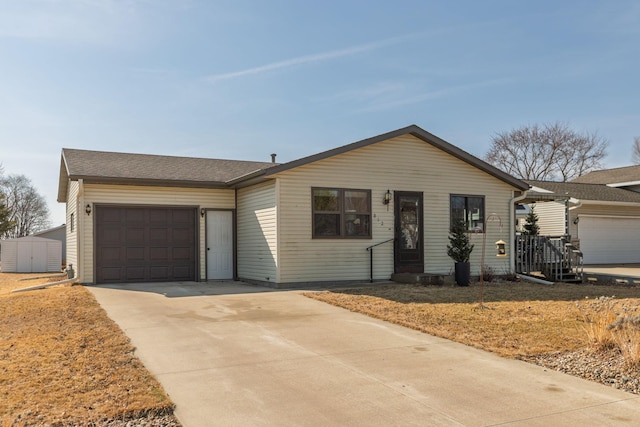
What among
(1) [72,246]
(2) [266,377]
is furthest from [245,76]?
(2) [266,377]

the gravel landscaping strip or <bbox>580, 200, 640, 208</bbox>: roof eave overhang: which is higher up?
<bbox>580, 200, 640, 208</bbox>: roof eave overhang

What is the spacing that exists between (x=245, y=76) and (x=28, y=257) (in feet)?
52.0

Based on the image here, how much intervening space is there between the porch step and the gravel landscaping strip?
7126 mm

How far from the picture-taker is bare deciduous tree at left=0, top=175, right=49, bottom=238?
168 ft

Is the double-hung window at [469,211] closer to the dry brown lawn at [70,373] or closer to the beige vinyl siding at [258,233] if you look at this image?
the beige vinyl siding at [258,233]

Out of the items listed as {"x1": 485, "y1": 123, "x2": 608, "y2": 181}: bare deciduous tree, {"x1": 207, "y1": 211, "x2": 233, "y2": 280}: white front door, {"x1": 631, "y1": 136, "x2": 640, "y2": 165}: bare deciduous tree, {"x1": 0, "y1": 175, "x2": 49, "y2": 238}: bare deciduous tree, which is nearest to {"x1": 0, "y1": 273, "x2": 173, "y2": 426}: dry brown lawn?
{"x1": 207, "y1": 211, "x2": 233, "y2": 280}: white front door

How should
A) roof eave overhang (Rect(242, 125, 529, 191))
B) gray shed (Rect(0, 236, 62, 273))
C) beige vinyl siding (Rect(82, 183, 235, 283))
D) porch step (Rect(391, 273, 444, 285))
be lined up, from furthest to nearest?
gray shed (Rect(0, 236, 62, 273))
beige vinyl siding (Rect(82, 183, 235, 283))
porch step (Rect(391, 273, 444, 285))
roof eave overhang (Rect(242, 125, 529, 191))

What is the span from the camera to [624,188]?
2805 cm

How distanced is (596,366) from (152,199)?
1187cm

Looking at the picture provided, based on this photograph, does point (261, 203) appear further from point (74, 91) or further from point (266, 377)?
point (266, 377)

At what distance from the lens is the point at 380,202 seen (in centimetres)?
1397

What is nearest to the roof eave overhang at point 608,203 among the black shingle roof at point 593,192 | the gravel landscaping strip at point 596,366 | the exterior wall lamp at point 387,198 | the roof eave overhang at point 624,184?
the black shingle roof at point 593,192

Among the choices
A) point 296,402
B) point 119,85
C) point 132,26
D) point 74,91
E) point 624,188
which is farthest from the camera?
point 624,188

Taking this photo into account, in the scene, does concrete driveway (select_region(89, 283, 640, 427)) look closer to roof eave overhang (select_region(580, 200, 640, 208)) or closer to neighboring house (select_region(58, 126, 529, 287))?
neighboring house (select_region(58, 126, 529, 287))
